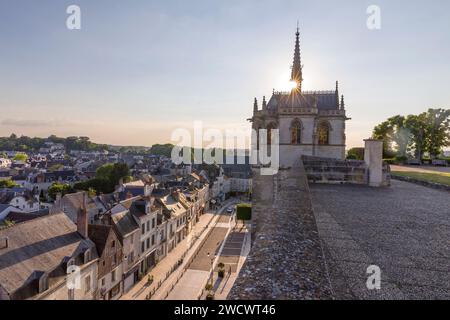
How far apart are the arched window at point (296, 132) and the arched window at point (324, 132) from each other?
225cm

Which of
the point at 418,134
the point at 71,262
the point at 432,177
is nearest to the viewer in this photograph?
the point at 71,262

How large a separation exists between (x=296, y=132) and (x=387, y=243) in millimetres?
20139

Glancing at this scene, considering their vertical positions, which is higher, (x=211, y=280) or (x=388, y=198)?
(x=388, y=198)

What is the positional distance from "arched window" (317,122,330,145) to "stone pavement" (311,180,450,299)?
50.7 feet

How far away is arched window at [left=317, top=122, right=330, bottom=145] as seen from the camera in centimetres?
2720

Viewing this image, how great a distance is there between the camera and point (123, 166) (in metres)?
65.2

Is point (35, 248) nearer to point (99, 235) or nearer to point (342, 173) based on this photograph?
point (99, 235)

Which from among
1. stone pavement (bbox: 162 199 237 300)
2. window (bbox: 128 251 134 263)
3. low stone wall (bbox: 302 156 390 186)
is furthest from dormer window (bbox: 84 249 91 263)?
low stone wall (bbox: 302 156 390 186)

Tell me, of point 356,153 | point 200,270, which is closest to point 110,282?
point 200,270

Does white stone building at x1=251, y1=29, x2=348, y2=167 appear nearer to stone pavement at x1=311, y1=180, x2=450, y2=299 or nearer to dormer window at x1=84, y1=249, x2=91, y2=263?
stone pavement at x1=311, y1=180, x2=450, y2=299

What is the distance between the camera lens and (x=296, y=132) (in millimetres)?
26188
